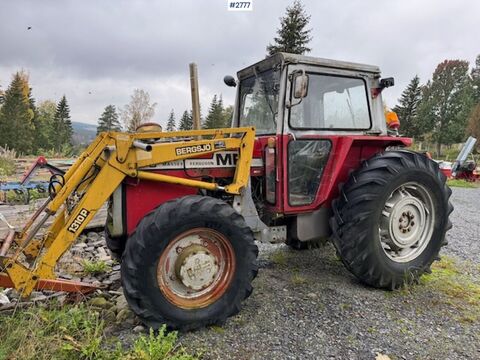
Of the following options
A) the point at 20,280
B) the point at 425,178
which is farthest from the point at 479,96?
the point at 20,280

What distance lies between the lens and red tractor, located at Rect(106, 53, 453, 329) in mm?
2750

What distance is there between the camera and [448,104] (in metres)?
41.8

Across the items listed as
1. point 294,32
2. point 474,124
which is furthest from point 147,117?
point 474,124

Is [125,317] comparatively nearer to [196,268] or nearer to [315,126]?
[196,268]

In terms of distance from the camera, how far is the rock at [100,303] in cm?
308

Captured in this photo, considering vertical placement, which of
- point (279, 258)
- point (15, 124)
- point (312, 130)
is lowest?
point (279, 258)

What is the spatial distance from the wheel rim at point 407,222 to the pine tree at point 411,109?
42.5 meters

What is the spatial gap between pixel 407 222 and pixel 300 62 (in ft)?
6.29

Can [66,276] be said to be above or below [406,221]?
below

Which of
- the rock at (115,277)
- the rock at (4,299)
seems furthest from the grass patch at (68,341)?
the rock at (115,277)

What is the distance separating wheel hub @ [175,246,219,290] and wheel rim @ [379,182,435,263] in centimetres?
177

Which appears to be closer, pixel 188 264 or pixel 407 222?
pixel 188 264

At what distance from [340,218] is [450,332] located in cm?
122

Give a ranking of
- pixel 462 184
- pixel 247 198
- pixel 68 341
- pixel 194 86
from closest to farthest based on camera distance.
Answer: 1. pixel 68 341
2. pixel 247 198
3. pixel 194 86
4. pixel 462 184
